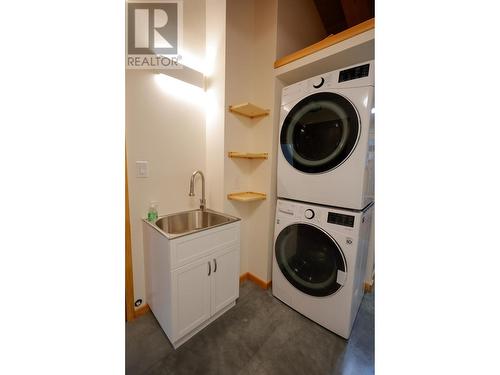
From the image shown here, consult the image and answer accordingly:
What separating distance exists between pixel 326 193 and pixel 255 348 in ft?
3.74

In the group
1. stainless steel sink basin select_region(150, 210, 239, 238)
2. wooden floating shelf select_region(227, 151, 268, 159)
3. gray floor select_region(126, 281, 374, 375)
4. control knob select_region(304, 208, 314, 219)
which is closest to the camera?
gray floor select_region(126, 281, 374, 375)

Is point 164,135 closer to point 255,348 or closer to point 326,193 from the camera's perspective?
point 326,193

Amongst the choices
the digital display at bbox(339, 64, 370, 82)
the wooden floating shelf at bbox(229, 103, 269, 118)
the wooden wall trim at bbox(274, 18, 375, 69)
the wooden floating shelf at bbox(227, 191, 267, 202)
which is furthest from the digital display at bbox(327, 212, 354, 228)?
the wooden wall trim at bbox(274, 18, 375, 69)

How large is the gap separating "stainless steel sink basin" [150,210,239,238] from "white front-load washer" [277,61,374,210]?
58 cm

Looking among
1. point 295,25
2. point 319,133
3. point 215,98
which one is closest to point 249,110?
point 215,98

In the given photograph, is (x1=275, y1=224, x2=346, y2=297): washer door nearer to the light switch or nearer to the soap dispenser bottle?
the soap dispenser bottle

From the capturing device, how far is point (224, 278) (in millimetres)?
1441

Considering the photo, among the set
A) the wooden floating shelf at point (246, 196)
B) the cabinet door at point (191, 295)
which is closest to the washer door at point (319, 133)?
the wooden floating shelf at point (246, 196)

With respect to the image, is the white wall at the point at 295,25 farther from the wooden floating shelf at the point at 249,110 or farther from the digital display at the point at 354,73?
the digital display at the point at 354,73

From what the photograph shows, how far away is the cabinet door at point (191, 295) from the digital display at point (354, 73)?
1.53m

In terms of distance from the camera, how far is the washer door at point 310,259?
126cm

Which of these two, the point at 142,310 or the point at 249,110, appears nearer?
the point at 142,310

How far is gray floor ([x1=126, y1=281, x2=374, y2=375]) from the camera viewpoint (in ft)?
3.57
